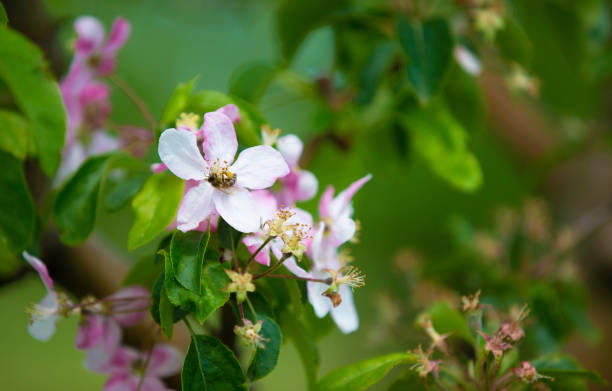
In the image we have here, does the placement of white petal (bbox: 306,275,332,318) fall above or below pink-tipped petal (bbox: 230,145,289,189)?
below

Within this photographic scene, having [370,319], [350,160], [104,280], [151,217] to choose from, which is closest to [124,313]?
[151,217]

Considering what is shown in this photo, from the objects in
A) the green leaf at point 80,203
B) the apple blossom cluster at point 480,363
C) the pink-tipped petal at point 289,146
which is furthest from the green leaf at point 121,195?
the apple blossom cluster at point 480,363

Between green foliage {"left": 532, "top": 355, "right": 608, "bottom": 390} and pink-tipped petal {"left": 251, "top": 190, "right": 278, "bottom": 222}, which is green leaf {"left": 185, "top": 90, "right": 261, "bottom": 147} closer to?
pink-tipped petal {"left": 251, "top": 190, "right": 278, "bottom": 222}

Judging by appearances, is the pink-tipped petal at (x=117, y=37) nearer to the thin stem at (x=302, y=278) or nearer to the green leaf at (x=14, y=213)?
the green leaf at (x=14, y=213)

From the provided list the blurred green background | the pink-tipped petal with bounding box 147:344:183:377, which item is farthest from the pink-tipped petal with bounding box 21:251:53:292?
the blurred green background

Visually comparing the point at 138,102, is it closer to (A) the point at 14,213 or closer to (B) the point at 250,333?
(A) the point at 14,213

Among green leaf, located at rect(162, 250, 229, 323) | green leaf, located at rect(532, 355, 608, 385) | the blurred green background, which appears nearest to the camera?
green leaf, located at rect(162, 250, 229, 323)
